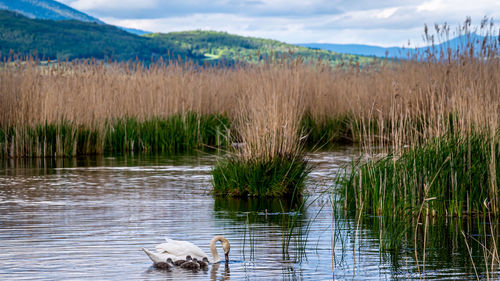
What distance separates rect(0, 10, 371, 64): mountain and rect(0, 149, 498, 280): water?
248ft

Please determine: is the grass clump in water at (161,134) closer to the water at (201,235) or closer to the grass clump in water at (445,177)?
the water at (201,235)

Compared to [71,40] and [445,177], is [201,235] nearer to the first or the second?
[445,177]

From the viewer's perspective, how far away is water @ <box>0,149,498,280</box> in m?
6.48

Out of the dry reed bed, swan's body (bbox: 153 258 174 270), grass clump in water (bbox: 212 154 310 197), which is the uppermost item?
the dry reed bed

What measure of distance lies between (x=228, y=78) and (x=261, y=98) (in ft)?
41.5

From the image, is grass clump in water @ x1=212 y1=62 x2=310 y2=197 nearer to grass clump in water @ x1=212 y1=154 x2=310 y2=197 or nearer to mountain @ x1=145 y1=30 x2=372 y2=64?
grass clump in water @ x1=212 y1=154 x2=310 y2=197

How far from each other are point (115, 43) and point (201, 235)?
100 m

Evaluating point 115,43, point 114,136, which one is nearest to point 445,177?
point 114,136

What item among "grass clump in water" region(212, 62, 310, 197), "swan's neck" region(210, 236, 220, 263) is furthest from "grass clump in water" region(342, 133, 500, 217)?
"swan's neck" region(210, 236, 220, 263)

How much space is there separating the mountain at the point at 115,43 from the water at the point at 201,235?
7550cm

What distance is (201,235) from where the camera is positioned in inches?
322

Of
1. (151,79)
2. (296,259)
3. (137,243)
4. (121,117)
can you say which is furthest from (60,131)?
(296,259)

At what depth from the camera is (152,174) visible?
14.1 m

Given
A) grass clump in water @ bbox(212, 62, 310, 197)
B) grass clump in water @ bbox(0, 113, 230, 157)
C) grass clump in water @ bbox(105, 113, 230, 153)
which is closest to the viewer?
grass clump in water @ bbox(212, 62, 310, 197)
